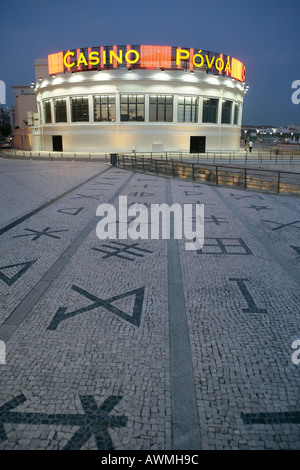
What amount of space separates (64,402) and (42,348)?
3.36ft

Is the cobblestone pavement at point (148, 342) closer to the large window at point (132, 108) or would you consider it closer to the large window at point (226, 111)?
the large window at point (132, 108)

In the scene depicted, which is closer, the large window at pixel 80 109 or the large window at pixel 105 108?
the large window at pixel 105 108

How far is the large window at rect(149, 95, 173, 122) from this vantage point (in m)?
42.7

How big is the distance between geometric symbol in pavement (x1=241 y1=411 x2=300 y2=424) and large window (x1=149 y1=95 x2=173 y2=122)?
142 feet

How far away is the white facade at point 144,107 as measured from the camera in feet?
137

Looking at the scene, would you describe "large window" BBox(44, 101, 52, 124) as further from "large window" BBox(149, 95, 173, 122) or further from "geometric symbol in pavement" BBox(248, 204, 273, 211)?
"geometric symbol in pavement" BBox(248, 204, 273, 211)

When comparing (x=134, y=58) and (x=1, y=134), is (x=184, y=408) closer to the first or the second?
(x=134, y=58)

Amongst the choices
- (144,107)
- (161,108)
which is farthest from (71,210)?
(161,108)

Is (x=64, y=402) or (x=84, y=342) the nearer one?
(x=64, y=402)

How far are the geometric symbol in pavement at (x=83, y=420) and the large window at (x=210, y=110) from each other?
151 feet

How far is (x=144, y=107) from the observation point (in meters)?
42.8

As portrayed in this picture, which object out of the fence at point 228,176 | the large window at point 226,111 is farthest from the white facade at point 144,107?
the fence at point 228,176

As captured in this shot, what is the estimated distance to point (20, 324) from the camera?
474 centimetres

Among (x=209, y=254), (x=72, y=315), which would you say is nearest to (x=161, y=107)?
(x=209, y=254)
